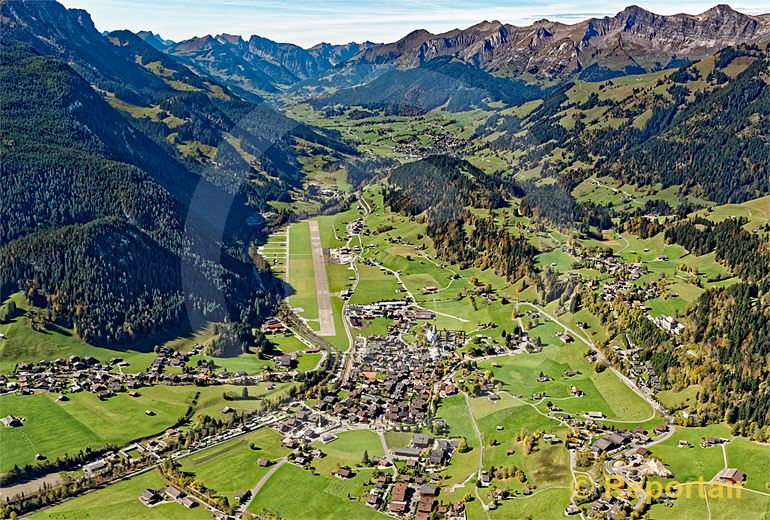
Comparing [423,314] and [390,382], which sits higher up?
[423,314]

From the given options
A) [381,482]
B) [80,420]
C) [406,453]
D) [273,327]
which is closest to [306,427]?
[406,453]

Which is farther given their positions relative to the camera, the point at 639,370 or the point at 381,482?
the point at 639,370

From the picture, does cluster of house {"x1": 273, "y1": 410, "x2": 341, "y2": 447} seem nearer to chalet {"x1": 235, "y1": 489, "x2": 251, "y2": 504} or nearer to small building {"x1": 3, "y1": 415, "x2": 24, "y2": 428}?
chalet {"x1": 235, "y1": 489, "x2": 251, "y2": 504}

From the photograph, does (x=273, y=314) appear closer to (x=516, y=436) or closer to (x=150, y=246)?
(x=150, y=246)

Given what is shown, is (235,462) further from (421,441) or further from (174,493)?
(421,441)

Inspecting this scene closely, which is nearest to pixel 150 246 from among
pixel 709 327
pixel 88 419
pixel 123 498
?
pixel 88 419

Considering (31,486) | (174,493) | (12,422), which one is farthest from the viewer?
(12,422)

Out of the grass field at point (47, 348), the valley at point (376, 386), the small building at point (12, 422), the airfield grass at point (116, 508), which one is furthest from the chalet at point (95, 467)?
the grass field at point (47, 348)
